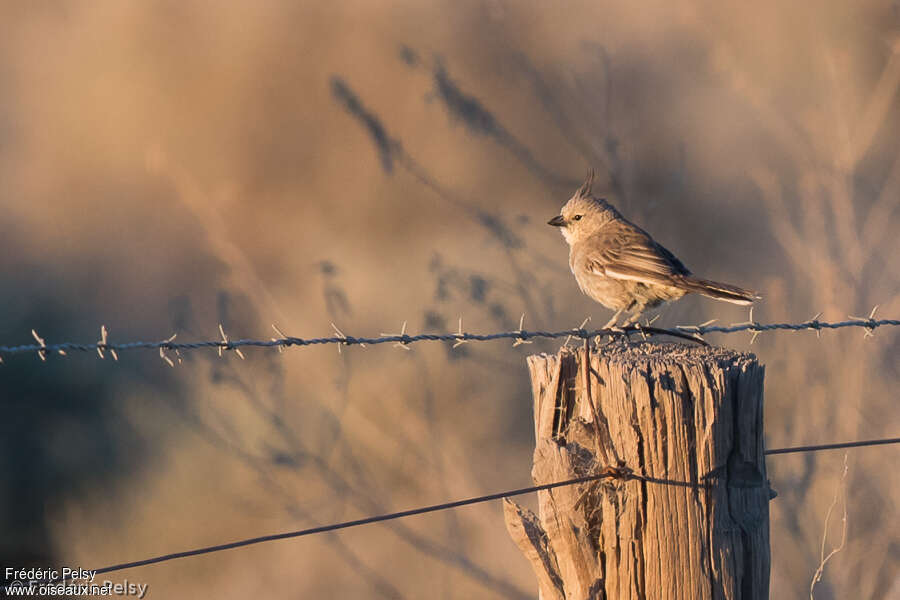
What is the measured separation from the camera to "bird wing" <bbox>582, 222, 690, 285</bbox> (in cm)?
426

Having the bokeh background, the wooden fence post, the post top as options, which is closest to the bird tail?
the post top

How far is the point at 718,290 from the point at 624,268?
625mm

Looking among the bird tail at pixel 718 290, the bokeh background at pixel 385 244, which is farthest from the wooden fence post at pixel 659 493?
the bokeh background at pixel 385 244

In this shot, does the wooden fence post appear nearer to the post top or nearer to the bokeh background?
the post top

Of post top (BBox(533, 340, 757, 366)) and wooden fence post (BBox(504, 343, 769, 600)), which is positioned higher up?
post top (BBox(533, 340, 757, 366))

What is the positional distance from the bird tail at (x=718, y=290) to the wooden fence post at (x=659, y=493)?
1241 mm

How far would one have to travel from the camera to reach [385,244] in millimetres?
9008

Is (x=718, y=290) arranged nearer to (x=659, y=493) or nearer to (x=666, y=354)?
(x=666, y=354)

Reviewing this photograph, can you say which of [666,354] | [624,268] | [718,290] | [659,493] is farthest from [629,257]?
[659,493]

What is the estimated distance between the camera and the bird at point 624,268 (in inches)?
165

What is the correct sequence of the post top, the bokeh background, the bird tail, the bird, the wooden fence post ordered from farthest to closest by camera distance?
the bokeh background → the bird → the bird tail → the post top → the wooden fence post

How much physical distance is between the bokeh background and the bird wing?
362cm

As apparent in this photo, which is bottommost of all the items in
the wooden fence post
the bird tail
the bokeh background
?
the wooden fence post

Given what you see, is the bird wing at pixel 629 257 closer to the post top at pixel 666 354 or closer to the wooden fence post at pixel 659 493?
the post top at pixel 666 354
